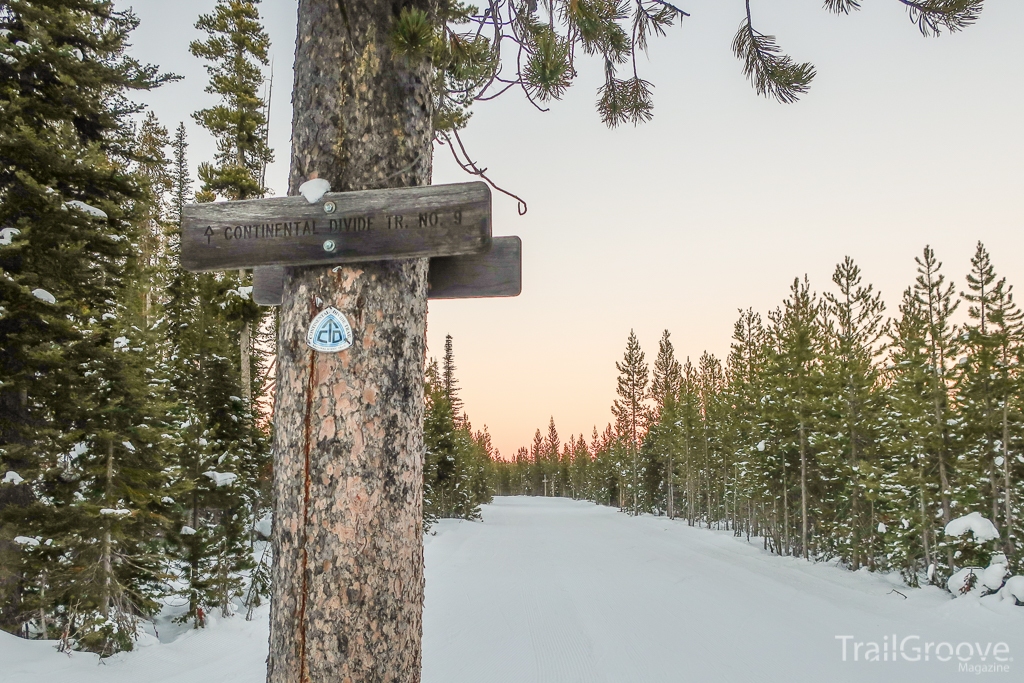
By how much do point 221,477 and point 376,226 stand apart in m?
10.9

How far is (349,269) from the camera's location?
7.34 ft

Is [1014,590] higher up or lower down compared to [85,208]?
lower down

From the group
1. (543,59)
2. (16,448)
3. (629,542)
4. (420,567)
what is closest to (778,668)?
(420,567)

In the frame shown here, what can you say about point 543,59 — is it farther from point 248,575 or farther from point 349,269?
point 248,575

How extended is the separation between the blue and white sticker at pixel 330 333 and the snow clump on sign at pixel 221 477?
10.6m

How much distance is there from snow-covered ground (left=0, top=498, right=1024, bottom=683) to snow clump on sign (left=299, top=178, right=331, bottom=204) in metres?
6.62

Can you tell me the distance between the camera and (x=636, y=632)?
9.56 m

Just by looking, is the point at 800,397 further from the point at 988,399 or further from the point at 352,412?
the point at 352,412

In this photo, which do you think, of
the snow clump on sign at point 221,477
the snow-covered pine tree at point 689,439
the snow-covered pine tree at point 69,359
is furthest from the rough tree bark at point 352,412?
the snow-covered pine tree at point 689,439

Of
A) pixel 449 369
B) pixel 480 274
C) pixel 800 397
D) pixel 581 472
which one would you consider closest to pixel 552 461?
pixel 581 472

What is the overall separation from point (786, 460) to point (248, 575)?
21.1 meters

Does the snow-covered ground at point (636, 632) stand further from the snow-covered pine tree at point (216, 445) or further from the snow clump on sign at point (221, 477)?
the snow clump on sign at point (221, 477)

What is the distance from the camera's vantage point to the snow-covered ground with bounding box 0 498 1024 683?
747 cm

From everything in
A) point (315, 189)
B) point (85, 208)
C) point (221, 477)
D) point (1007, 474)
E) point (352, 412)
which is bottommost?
point (1007, 474)
